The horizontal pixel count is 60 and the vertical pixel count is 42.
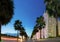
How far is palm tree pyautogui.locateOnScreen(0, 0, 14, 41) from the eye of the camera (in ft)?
89.0

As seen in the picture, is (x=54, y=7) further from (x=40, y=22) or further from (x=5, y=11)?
(x=40, y=22)

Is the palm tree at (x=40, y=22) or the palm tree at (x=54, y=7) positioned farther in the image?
the palm tree at (x=40, y=22)

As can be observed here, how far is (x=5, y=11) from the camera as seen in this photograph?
27.6 m

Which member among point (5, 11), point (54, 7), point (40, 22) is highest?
point (54, 7)

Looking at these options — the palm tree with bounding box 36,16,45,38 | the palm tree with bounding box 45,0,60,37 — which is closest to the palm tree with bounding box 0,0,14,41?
the palm tree with bounding box 45,0,60,37

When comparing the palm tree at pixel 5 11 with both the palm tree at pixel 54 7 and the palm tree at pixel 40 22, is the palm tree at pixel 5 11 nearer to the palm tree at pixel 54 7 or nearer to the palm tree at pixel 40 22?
the palm tree at pixel 54 7

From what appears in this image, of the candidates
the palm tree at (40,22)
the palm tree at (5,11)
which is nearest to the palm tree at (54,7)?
the palm tree at (5,11)

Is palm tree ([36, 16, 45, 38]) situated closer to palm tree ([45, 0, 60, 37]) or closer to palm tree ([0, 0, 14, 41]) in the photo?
palm tree ([45, 0, 60, 37])

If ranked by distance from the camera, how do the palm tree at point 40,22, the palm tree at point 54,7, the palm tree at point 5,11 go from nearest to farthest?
the palm tree at point 5,11, the palm tree at point 54,7, the palm tree at point 40,22

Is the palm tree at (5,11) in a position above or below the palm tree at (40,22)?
below

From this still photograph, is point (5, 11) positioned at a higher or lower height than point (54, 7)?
lower

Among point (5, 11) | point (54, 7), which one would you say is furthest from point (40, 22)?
point (5, 11)

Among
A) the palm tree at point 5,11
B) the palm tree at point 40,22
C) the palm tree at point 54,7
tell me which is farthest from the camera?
the palm tree at point 40,22

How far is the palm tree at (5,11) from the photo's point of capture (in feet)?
89.0
